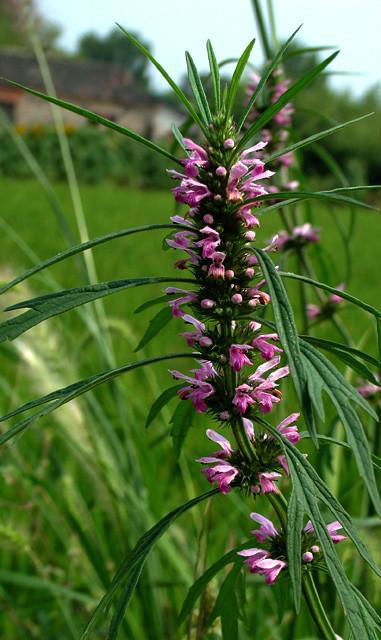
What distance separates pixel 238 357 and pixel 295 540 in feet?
0.40

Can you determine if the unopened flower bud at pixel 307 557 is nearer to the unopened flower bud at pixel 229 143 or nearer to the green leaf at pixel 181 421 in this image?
the green leaf at pixel 181 421

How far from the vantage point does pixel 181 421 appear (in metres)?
0.61

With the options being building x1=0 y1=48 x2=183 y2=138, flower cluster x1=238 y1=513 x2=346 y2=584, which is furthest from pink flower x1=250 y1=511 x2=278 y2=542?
building x1=0 y1=48 x2=183 y2=138

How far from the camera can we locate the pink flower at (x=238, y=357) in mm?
528

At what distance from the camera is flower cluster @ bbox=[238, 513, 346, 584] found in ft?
1.91

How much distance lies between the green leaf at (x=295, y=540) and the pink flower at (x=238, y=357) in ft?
0.30

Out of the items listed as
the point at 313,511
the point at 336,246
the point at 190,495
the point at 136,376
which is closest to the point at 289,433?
the point at 313,511

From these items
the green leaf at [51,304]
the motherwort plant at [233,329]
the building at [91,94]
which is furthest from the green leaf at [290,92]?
the building at [91,94]

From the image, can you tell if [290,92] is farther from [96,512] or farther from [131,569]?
[96,512]

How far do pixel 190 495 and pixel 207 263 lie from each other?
3.58 ft

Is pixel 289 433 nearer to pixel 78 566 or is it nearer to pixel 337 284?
pixel 337 284

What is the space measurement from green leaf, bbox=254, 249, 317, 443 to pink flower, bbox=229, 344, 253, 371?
92 millimetres

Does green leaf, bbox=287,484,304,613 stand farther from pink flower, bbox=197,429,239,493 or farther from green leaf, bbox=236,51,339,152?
green leaf, bbox=236,51,339,152

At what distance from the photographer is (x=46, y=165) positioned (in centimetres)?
1530
